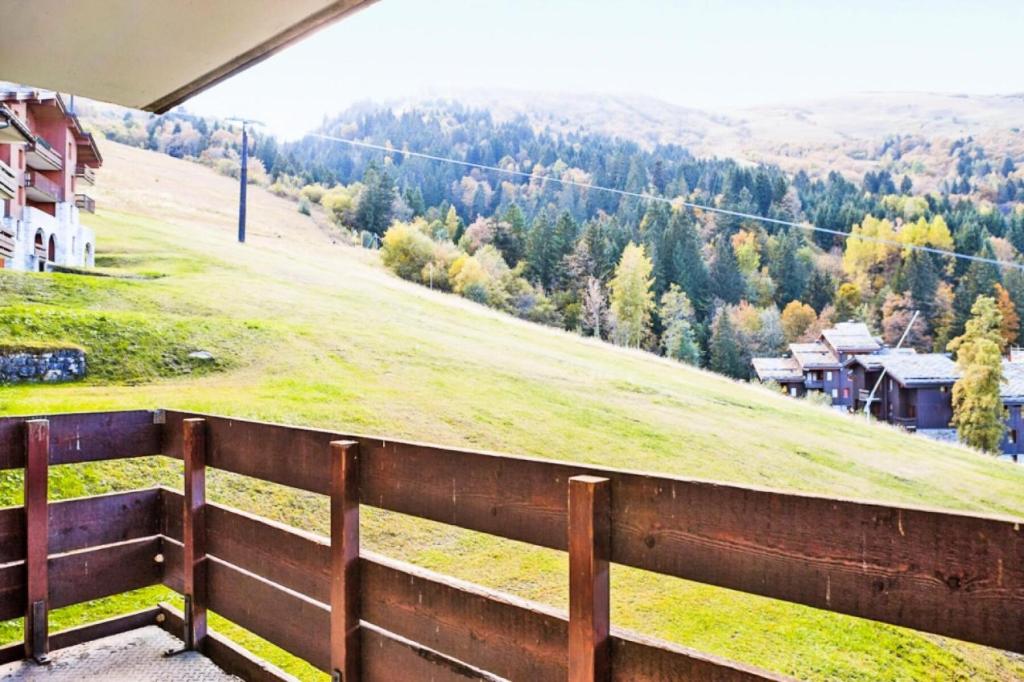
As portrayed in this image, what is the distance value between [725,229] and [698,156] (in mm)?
28042

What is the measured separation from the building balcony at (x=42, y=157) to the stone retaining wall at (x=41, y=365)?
7779 mm

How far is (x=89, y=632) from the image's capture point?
9.00 feet

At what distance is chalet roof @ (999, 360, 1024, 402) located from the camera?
33844mm

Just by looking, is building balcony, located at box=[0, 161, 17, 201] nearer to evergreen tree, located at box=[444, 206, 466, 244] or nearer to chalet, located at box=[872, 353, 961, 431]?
chalet, located at box=[872, 353, 961, 431]

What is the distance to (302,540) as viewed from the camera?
7.41 feet

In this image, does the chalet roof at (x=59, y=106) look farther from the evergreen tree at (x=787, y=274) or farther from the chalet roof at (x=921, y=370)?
the evergreen tree at (x=787, y=274)

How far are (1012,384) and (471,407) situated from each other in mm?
30876

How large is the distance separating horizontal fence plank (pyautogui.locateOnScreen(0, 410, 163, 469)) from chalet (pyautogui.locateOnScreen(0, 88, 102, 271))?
48.4 ft

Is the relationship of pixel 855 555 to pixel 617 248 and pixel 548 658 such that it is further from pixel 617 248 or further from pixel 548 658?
pixel 617 248

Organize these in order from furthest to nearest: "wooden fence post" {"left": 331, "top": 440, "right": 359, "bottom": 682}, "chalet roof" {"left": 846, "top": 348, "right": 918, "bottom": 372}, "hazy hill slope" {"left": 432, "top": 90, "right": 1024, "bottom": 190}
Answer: "hazy hill slope" {"left": 432, "top": 90, "right": 1024, "bottom": 190} → "chalet roof" {"left": 846, "top": 348, "right": 918, "bottom": 372} → "wooden fence post" {"left": 331, "top": 440, "right": 359, "bottom": 682}

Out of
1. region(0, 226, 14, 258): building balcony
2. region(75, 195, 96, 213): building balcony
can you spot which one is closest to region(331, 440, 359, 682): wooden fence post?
region(0, 226, 14, 258): building balcony

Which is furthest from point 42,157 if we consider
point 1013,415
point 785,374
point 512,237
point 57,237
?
point 512,237

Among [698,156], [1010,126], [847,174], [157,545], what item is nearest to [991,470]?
[157,545]

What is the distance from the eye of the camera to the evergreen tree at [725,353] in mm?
45500
